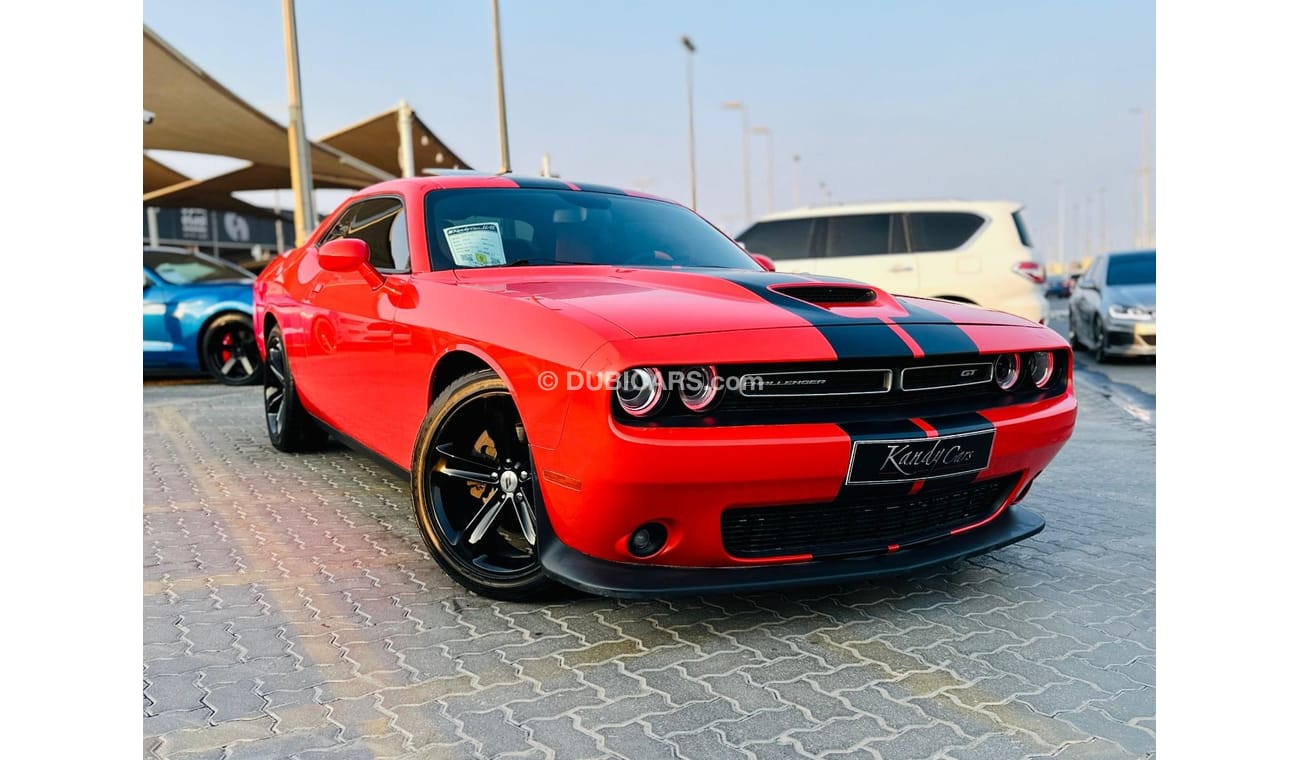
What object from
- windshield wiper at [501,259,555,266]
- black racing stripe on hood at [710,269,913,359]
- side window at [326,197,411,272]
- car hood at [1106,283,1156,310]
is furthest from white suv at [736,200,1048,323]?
black racing stripe on hood at [710,269,913,359]

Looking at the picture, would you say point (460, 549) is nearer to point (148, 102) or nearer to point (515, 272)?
point (515, 272)

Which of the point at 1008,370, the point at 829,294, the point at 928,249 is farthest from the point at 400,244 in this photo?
the point at 928,249

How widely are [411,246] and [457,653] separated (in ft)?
5.68

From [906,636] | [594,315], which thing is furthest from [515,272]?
[906,636]

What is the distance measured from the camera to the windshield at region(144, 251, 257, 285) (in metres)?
9.91

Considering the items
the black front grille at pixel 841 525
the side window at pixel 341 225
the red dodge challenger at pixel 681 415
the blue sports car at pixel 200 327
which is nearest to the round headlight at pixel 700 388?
the red dodge challenger at pixel 681 415

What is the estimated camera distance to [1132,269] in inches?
488

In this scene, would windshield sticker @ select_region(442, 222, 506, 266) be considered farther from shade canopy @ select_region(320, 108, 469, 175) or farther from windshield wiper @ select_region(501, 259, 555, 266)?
shade canopy @ select_region(320, 108, 469, 175)

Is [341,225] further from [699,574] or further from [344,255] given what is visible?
[699,574]

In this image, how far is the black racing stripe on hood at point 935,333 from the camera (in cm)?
290

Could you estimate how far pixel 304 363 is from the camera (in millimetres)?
5000

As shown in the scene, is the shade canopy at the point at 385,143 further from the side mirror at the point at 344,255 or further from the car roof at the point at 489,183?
the side mirror at the point at 344,255

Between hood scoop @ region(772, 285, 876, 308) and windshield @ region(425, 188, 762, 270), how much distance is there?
3.19 ft

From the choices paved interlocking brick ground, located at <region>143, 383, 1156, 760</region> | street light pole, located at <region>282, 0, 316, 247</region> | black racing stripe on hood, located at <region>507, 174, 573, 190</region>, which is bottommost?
paved interlocking brick ground, located at <region>143, 383, 1156, 760</region>
